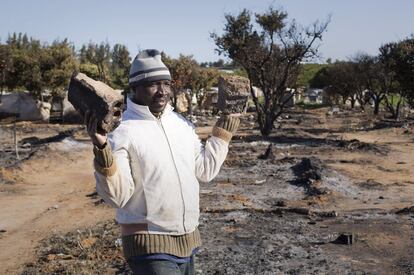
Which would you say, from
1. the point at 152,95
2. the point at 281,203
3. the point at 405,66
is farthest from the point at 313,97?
the point at 152,95

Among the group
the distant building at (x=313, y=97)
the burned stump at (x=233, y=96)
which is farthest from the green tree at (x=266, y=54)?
the distant building at (x=313, y=97)

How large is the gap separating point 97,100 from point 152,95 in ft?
1.56

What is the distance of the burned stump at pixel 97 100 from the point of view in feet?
7.33

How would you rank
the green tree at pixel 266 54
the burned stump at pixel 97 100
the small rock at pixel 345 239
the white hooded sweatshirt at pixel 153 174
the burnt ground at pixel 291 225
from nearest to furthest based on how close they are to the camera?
1. the burned stump at pixel 97 100
2. the white hooded sweatshirt at pixel 153 174
3. the burnt ground at pixel 291 225
4. the small rock at pixel 345 239
5. the green tree at pixel 266 54

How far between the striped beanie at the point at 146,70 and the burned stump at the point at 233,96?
1.92 feet

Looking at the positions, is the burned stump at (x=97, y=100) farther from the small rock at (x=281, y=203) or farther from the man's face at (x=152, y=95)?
the small rock at (x=281, y=203)

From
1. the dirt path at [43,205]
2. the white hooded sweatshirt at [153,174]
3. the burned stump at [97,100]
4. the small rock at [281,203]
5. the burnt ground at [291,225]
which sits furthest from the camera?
the small rock at [281,203]

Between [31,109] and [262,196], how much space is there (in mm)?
20216

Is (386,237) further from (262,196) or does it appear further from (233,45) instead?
(233,45)

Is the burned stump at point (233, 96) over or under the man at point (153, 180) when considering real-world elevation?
over

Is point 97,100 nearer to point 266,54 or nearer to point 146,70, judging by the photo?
point 146,70

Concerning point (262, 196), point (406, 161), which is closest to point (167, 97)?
point (262, 196)

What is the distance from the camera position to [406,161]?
46.4 ft

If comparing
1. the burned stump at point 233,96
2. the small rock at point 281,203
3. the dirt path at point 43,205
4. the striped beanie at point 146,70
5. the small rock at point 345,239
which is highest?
the striped beanie at point 146,70
